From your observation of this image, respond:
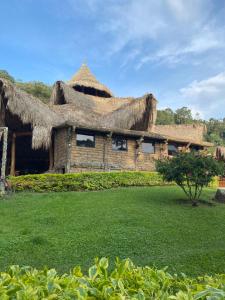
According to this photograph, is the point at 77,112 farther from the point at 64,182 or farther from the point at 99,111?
the point at 64,182

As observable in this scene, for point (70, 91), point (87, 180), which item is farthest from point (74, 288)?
point (70, 91)

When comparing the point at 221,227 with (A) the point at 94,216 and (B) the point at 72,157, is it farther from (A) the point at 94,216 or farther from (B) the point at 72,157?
(B) the point at 72,157

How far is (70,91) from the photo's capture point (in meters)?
28.8

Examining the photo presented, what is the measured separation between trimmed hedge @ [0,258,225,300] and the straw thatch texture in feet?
63.8

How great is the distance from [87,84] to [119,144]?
10506 millimetres

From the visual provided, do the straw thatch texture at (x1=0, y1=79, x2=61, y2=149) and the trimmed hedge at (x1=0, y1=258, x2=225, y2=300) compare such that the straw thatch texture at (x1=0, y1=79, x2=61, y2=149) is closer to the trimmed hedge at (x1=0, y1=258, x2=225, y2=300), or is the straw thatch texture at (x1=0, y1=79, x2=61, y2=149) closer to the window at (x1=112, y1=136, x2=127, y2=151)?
the window at (x1=112, y1=136, x2=127, y2=151)

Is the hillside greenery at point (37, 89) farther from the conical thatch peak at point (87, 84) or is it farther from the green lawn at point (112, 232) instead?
the green lawn at point (112, 232)

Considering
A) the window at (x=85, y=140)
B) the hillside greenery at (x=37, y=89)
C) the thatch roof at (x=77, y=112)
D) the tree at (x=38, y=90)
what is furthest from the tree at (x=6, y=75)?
the window at (x=85, y=140)

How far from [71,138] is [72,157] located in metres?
1.18

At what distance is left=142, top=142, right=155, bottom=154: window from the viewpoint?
85.6 ft

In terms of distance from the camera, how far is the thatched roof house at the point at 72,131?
72.2 feet

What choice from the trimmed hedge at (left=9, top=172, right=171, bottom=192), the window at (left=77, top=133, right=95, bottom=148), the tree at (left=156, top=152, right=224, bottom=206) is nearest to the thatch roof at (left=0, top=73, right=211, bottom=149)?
the window at (left=77, top=133, right=95, bottom=148)

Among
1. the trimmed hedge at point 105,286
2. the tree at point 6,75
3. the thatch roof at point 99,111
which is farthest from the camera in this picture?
the tree at point 6,75

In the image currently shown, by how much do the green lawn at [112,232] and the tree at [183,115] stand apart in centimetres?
Result: 5313
